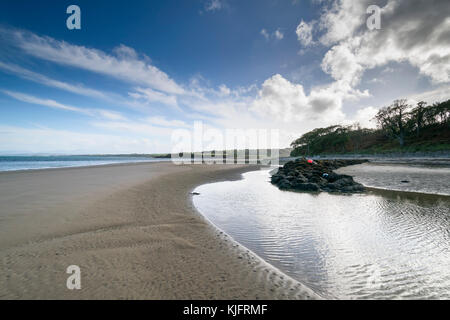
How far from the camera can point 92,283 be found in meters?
3.10

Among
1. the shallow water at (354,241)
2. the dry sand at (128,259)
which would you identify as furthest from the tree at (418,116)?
the dry sand at (128,259)

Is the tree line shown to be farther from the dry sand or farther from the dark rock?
the dry sand

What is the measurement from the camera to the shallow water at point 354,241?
3277mm

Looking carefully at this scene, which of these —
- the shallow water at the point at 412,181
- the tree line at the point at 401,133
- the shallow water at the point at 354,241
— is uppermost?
the tree line at the point at 401,133

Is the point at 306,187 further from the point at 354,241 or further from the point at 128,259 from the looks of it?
the point at 128,259

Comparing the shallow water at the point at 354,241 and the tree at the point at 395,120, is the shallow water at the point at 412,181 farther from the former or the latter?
the tree at the point at 395,120

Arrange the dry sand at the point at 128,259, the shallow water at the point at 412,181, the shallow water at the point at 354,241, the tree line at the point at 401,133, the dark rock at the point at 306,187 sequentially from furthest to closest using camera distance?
the tree line at the point at 401,133
the dark rock at the point at 306,187
the shallow water at the point at 412,181
the shallow water at the point at 354,241
the dry sand at the point at 128,259

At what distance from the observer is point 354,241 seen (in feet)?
16.6

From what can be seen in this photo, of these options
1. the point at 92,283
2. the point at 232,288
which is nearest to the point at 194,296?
the point at 232,288

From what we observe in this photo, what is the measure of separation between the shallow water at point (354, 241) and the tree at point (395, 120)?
73404mm

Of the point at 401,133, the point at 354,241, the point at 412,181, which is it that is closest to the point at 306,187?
the point at 354,241

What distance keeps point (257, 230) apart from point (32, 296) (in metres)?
5.45

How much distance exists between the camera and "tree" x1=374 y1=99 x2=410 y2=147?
199 feet
